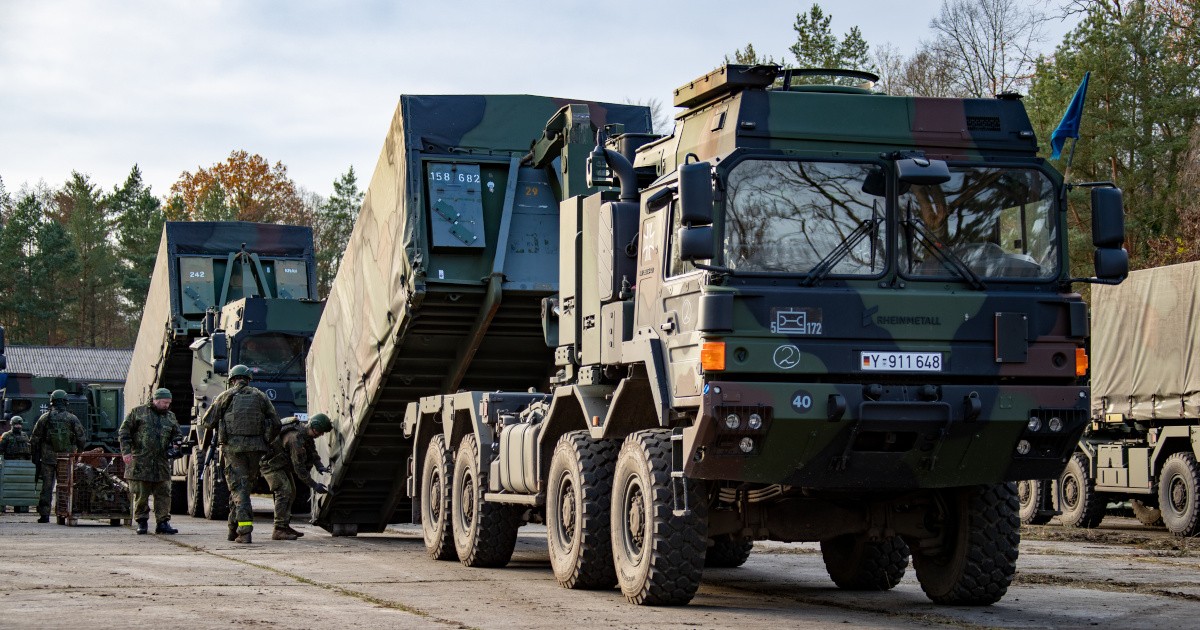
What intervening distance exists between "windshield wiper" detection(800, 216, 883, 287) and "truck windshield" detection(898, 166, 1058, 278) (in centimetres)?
18

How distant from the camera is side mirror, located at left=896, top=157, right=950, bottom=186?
336 inches

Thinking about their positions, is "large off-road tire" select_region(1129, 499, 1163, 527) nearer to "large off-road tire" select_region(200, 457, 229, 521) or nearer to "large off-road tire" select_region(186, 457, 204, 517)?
"large off-road tire" select_region(200, 457, 229, 521)

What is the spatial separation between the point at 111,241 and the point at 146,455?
58247 millimetres

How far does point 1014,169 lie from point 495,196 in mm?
5649

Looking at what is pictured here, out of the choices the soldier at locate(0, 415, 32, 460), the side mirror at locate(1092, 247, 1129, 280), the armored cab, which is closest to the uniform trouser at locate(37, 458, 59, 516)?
the soldier at locate(0, 415, 32, 460)

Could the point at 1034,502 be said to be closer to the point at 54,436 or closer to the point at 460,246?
the point at 460,246

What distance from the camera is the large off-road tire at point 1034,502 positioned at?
19516mm

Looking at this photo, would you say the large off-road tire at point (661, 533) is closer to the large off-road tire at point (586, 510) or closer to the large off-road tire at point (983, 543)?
the large off-road tire at point (586, 510)

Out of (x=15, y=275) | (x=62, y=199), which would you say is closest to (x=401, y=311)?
(x=15, y=275)

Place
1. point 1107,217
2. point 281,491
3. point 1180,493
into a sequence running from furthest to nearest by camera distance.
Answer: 1. point 1180,493
2. point 281,491
3. point 1107,217

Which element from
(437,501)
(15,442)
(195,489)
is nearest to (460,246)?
(437,501)

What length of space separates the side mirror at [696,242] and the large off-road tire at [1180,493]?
1039cm

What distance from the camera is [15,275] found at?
218 feet

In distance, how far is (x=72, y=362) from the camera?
64.8 meters
